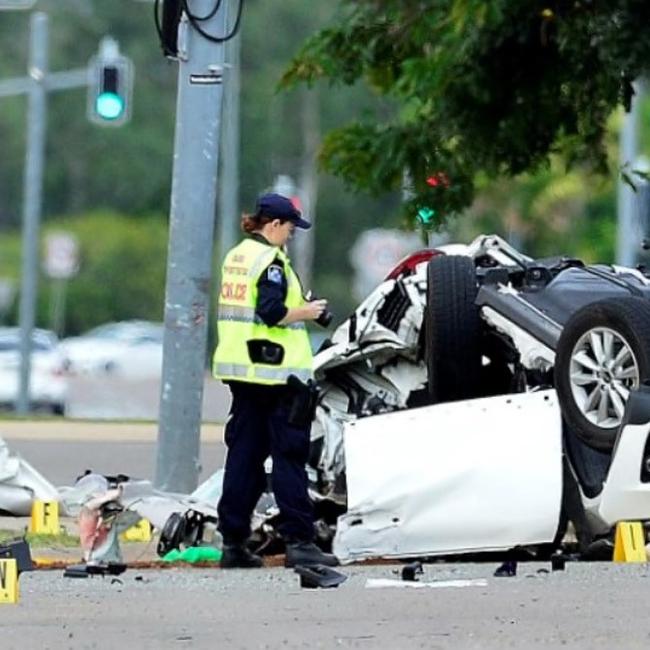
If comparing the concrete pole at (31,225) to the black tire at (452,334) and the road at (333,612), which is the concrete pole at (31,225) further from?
the road at (333,612)

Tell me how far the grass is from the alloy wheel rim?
283 centimetres

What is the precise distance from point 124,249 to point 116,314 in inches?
170

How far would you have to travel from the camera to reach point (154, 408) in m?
38.6

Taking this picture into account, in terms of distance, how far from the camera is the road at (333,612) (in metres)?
8.46

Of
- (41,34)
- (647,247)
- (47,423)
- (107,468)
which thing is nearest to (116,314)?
(41,34)

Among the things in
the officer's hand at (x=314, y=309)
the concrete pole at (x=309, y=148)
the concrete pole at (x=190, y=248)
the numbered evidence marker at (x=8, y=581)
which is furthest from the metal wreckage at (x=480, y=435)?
the concrete pole at (x=309, y=148)

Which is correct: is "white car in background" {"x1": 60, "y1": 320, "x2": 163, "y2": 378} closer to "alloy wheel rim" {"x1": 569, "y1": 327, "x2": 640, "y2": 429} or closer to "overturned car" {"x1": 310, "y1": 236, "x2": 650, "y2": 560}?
"overturned car" {"x1": 310, "y1": 236, "x2": 650, "y2": 560}

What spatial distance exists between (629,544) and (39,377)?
1145 inches

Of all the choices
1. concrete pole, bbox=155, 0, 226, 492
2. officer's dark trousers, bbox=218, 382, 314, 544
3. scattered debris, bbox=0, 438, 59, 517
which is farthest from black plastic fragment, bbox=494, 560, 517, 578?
scattered debris, bbox=0, 438, 59, 517

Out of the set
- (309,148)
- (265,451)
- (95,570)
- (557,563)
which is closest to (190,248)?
(265,451)

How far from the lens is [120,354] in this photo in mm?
57781

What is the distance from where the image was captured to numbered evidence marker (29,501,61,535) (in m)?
13.2

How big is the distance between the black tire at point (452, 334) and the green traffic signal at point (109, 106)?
1247 cm

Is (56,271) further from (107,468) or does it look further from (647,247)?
(647,247)
